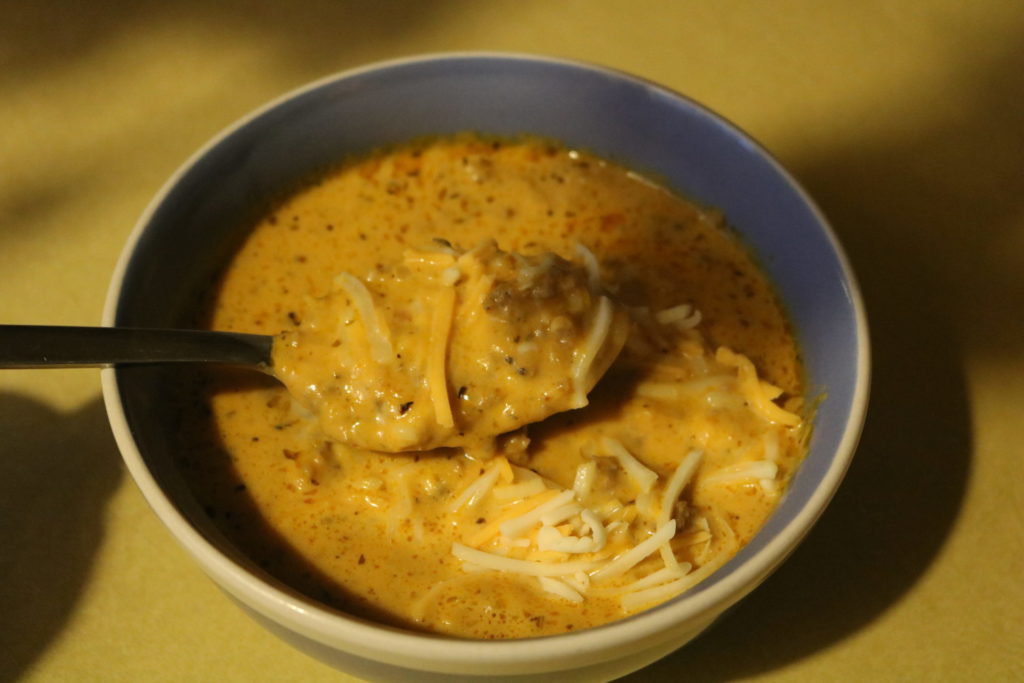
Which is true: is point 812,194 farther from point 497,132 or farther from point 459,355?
point 459,355

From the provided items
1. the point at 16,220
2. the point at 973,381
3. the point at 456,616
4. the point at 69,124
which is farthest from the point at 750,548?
the point at 69,124

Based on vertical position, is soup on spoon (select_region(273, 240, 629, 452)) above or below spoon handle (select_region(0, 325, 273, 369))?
below

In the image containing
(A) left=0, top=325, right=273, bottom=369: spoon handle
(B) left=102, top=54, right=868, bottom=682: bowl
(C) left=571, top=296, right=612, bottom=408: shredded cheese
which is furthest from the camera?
(C) left=571, top=296, right=612, bottom=408: shredded cheese

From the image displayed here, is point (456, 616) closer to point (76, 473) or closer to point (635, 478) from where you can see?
point (635, 478)

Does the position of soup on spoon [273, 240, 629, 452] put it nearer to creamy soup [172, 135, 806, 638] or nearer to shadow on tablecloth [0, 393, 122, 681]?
creamy soup [172, 135, 806, 638]

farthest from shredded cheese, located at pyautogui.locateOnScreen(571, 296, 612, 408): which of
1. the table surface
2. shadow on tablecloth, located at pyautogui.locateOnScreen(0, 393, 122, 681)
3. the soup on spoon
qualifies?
shadow on tablecloth, located at pyautogui.locateOnScreen(0, 393, 122, 681)

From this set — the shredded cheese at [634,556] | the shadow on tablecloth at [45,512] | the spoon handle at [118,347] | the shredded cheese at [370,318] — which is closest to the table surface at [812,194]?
the shadow on tablecloth at [45,512]

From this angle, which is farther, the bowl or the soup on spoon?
the soup on spoon
